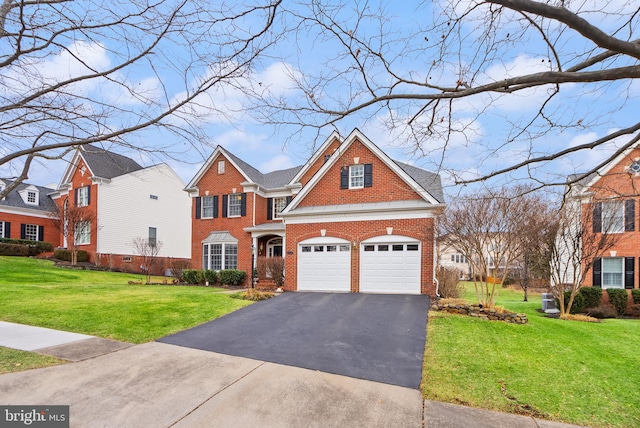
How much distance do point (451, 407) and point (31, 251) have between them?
3280cm

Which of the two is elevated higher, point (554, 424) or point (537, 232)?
point (537, 232)

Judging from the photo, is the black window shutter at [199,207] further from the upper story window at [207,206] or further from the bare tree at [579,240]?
the bare tree at [579,240]

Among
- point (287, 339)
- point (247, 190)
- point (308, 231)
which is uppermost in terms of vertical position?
point (247, 190)

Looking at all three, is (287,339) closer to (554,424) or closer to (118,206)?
(554,424)

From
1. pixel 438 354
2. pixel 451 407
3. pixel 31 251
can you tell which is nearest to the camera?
pixel 451 407

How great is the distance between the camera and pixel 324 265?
50.4 feet

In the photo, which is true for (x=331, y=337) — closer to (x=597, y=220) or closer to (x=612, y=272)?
(x=597, y=220)

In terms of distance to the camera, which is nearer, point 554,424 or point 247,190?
point 554,424

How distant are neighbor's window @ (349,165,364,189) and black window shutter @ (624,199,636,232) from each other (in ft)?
45.4

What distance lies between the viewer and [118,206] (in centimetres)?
2606

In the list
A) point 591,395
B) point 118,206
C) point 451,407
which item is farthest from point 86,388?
point 118,206

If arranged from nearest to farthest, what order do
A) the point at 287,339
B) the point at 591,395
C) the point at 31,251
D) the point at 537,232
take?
the point at 591,395
the point at 287,339
the point at 537,232
the point at 31,251

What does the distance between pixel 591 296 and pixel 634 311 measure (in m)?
2.52

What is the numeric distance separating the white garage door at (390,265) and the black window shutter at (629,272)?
12270 mm
